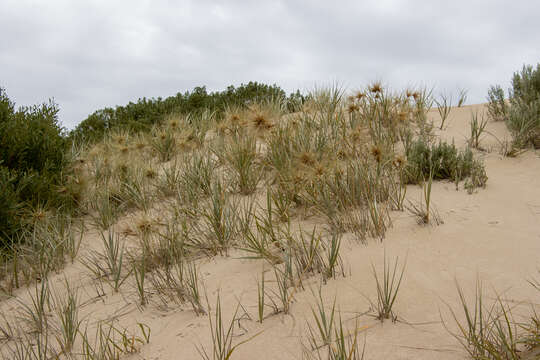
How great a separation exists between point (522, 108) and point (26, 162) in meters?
7.47

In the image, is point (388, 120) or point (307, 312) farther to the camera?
point (388, 120)

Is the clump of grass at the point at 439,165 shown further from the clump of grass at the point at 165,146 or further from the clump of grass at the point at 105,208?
the clump of grass at the point at 165,146

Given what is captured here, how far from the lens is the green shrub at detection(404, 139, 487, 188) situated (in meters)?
4.70

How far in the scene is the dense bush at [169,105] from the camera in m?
10.9

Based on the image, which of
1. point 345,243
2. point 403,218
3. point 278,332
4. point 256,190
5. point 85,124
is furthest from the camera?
point 85,124

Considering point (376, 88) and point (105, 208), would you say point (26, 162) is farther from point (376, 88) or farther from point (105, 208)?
point (376, 88)

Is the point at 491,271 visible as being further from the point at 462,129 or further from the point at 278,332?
the point at 462,129

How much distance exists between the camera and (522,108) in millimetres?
6082

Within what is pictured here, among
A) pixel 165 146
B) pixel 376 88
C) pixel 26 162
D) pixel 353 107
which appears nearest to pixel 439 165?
pixel 353 107

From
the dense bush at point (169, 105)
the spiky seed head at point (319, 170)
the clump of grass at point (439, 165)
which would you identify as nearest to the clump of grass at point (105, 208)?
the spiky seed head at point (319, 170)

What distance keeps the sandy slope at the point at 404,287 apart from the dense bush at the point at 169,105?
7295 millimetres

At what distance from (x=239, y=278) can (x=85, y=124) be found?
10.1 m

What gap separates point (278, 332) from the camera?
241 centimetres

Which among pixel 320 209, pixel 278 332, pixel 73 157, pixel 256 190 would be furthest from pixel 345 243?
pixel 73 157
